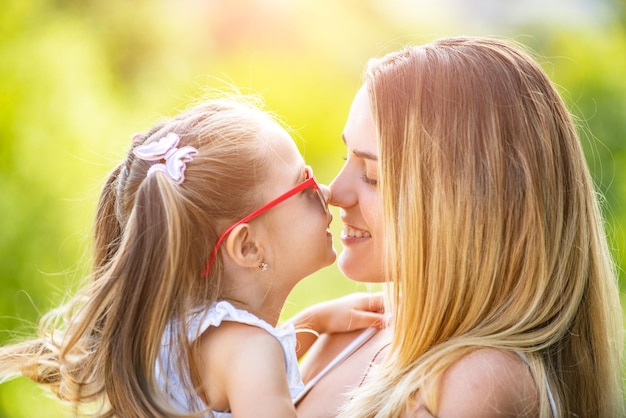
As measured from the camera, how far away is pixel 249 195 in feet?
5.88

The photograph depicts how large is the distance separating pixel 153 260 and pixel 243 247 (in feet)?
0.73

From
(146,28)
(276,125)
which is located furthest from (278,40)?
(276,125)

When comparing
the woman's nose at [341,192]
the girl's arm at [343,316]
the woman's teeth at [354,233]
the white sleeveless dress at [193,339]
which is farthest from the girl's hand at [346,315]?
the white sleeveless dress at [193,339]

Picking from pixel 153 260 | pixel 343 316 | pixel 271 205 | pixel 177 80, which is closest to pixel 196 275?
pixel 153 260

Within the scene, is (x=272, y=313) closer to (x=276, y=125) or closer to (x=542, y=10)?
(x=276, y=125)

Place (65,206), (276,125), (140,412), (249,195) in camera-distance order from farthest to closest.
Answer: (65,206) → (276,125) → (249,195) → (140,412)

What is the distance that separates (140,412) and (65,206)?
2786 millimetres

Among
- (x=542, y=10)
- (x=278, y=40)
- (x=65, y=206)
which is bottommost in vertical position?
(x=65, y=206)

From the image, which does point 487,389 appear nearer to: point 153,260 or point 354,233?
point 354,233

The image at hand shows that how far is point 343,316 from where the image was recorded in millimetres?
2191

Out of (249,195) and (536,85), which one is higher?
(536,85)

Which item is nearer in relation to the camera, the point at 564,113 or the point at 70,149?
the point at 564,113

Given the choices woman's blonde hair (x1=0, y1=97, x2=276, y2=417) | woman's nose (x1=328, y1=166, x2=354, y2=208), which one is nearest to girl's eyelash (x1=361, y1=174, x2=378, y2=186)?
woman's nose (x1=328, y1=166, x2=354, y2=208)

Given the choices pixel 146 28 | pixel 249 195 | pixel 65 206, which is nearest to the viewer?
pixel 249 195
